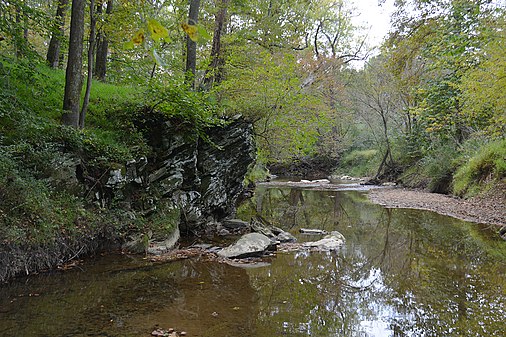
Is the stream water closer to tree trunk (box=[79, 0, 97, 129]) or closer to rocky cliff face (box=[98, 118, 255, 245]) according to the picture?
rocky cliff face (box=[98, 118, 255, 245])

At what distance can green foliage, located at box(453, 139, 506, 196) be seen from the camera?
13.8 meters

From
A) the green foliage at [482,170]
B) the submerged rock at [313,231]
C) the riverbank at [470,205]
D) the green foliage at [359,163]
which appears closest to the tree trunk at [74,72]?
the submerged rock at [313,231]

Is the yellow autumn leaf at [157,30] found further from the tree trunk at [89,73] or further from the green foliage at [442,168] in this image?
the green foliage at [442,168]

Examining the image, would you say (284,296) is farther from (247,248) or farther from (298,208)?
(298,208)

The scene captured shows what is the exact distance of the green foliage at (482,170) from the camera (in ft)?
45.1

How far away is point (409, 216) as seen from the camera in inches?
473

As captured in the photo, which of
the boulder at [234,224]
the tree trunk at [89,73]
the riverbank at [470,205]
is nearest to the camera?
the tree trunk at [89,73]

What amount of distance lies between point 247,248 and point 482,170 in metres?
13.0

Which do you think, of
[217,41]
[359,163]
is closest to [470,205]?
[217,41]

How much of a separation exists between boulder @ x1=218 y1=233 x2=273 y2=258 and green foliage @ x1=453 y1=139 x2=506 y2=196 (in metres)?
11.2

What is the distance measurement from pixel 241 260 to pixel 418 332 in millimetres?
3500

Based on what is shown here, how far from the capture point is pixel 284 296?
491cm

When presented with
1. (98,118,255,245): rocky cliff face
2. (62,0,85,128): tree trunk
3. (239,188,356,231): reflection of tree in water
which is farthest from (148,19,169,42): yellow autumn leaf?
(239,188,356,231): reflection of tree in water

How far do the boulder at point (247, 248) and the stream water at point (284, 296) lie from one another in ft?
1.31
